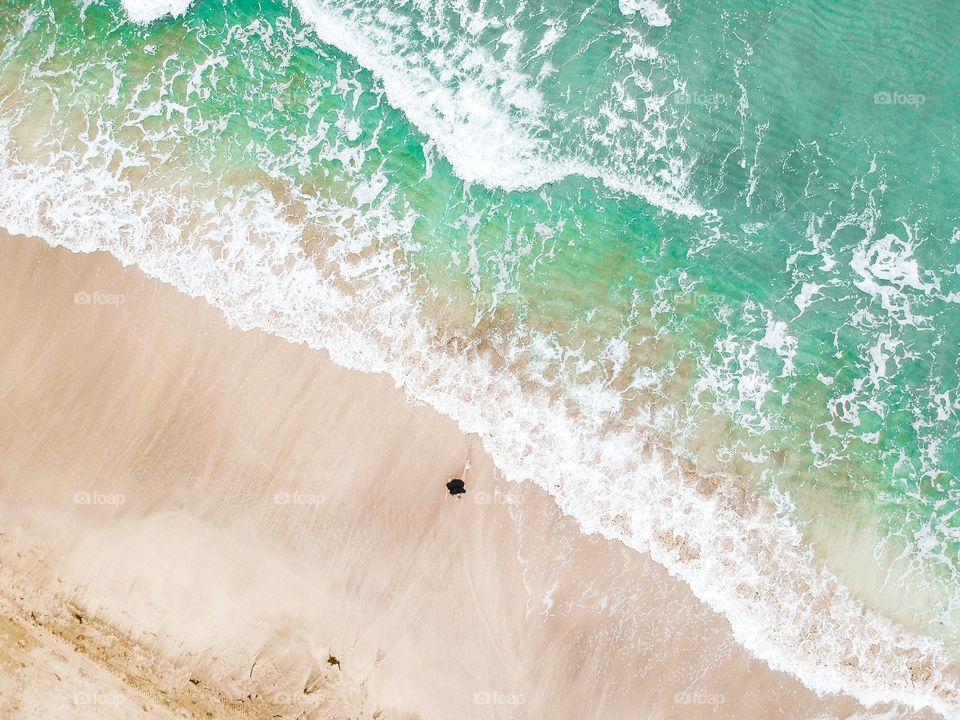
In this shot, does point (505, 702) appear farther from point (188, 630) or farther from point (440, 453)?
point (188, 630)

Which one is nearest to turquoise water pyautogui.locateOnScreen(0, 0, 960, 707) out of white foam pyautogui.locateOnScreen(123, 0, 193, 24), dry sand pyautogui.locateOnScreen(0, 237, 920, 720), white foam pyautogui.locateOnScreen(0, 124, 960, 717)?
white foam pyautogui.locateOnScreen(0, 124, 960, 717)

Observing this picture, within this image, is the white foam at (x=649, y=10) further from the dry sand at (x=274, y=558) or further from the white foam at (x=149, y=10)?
the white foam at (x=149, y=10)

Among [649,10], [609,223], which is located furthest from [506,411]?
[649,10]

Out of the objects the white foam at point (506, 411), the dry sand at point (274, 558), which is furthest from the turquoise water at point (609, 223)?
the dry sand at point (274, 558)

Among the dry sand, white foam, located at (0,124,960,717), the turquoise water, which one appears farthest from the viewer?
the turquoise water

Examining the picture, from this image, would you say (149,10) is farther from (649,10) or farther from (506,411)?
(506,411)

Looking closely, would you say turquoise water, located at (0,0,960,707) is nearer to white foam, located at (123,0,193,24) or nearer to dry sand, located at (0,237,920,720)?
white foam, located at (123,0,193,24)
